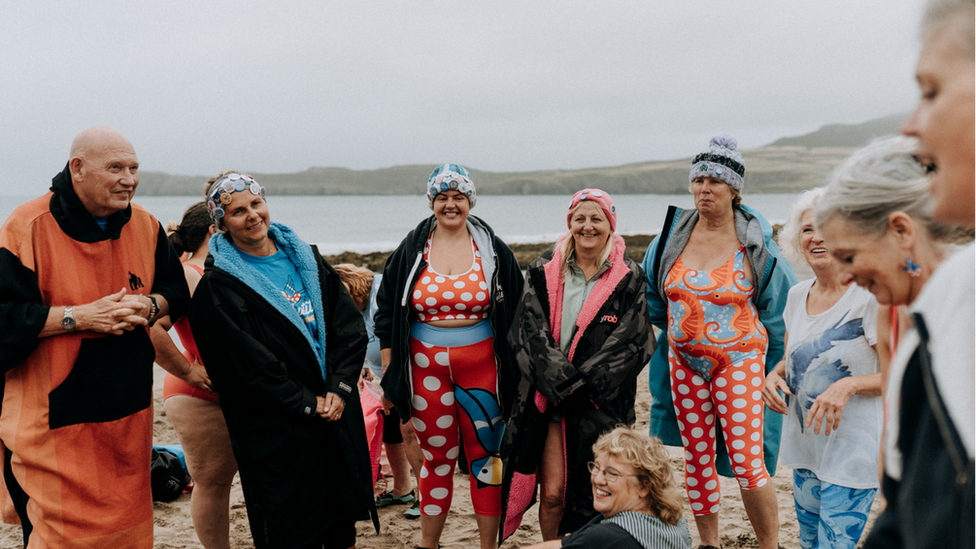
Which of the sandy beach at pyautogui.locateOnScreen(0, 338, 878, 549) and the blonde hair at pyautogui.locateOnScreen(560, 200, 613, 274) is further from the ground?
the blonde hair at pyautogui.locateOnScreen(560, 200, 613, 274)

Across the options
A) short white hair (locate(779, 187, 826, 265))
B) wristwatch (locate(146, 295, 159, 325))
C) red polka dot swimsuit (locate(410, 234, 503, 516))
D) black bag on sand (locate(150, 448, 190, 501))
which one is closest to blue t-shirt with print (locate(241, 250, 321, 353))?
wristwatch (locate(146, 295, 159, 325))

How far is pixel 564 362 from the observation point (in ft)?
10.2

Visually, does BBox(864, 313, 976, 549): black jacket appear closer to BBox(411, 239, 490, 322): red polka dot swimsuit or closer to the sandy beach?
BBox(411, 239, 490, 322): red polka dot swimsuit

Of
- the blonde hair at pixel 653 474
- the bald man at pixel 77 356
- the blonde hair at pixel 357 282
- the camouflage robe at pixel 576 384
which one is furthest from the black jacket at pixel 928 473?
the blonde hair at pixel 357 282

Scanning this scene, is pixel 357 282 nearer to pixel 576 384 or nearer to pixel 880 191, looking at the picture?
pixel 576 384

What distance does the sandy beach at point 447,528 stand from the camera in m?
3.85

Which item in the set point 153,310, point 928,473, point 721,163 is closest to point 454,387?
point 153,310

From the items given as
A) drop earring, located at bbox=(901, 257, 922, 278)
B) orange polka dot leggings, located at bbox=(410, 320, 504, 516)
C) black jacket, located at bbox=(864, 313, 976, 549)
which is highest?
drop earring, located at bbox=(901, 257, 922, 278)

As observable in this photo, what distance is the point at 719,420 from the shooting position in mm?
3457

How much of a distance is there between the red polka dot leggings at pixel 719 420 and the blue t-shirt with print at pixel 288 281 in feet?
6.63

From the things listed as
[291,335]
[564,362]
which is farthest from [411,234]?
[564,362]

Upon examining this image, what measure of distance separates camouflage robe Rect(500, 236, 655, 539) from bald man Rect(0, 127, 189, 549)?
1799 millimetres

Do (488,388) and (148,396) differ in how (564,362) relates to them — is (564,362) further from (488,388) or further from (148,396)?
(148,396)

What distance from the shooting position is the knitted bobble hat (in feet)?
11.2
